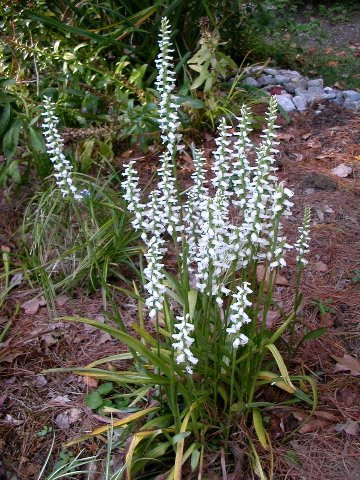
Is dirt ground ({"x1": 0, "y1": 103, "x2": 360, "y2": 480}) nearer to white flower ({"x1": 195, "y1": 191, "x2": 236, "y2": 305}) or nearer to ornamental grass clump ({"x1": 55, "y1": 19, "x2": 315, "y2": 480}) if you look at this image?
ornamental grass clump ({"x1": 55, "y1": 19, "x2": 315, "y2": 480})

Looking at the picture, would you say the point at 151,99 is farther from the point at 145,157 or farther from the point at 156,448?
the point at 156,448

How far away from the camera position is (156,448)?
6.88ft

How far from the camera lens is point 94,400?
247 cm

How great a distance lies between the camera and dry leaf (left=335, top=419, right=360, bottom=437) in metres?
2.23

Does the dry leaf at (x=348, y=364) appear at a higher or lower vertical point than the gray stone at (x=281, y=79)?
higher

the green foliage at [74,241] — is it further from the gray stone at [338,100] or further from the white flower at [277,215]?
the gray stone at [338,100]

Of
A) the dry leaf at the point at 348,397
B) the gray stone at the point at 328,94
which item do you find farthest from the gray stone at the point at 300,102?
the dry leaf at the point at 348,397

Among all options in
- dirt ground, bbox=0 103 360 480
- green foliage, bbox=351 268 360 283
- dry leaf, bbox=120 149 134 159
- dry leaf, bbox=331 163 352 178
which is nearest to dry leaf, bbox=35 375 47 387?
dirt ground, bbox=0 103 360 480

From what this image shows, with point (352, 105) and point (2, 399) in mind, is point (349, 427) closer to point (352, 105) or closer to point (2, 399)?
point (2, 399)

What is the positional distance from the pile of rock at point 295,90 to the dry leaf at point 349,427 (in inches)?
131

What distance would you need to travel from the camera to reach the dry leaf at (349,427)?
223 centimetres

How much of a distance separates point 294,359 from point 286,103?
10.4 ft

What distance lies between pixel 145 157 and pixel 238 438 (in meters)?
2.48

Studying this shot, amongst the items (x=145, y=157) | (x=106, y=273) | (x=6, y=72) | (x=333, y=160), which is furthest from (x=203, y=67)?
(x=106, y=273)
